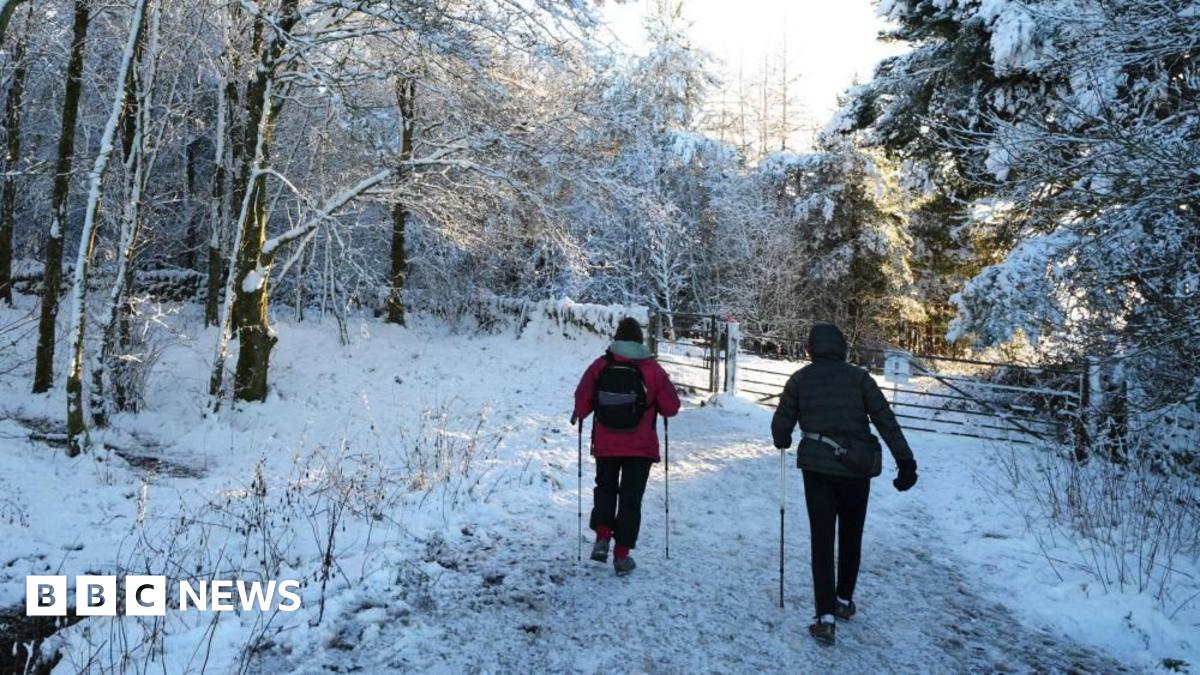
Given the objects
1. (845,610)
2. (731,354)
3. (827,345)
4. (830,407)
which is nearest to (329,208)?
(731,354)

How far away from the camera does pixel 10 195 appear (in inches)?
758

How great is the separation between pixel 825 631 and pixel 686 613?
0.88m

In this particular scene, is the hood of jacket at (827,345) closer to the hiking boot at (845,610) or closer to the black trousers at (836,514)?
the black trousers at (836,514)

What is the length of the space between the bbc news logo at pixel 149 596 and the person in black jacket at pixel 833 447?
3.31 metres

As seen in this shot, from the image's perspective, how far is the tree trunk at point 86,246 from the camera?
30.7 ft

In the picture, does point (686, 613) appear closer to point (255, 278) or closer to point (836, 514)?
point (836, 514)

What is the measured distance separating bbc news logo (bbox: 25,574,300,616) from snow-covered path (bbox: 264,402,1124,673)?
0.77 m

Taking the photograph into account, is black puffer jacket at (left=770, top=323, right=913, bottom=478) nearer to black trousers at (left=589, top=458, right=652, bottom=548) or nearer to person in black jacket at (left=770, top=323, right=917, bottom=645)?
person in black jacket at (left=770, top=323, right=917, bottom=645)

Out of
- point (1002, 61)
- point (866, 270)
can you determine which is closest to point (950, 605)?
point (1002, 61)

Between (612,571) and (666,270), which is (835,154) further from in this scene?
(612,571)

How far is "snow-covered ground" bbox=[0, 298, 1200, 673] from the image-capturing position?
3.88 metres

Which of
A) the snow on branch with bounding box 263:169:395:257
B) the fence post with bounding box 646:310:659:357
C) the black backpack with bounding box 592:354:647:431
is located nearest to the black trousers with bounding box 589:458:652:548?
the black backpack with bounding box 592:354:647:431

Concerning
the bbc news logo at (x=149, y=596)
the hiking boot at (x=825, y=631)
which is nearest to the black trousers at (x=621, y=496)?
the hiking boot at (x=825, y=631)

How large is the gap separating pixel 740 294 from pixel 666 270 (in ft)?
10.3
